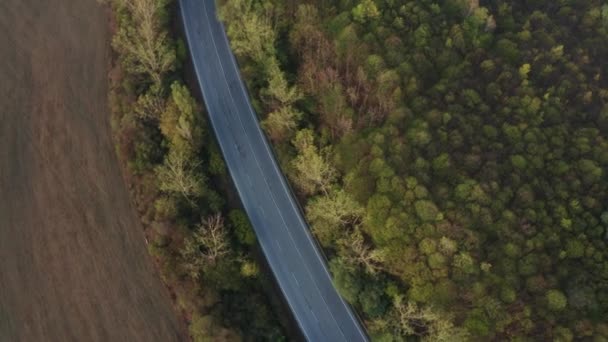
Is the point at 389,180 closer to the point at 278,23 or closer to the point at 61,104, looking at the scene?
the point at 278,23

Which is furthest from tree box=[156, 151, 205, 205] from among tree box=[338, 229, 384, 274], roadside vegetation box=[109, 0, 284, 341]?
tree box=[338, 229, 384, 274]

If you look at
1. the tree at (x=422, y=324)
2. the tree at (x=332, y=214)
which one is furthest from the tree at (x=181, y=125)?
the tree at (x=422, y=324)

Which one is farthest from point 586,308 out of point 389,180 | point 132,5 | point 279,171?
point 132,5

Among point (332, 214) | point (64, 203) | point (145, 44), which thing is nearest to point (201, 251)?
point (332, 214)

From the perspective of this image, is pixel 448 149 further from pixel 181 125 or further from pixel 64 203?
pixel 64 203

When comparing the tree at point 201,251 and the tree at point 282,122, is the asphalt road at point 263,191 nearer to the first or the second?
the tree at point 282,122

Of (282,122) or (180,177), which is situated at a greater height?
(282,122)
